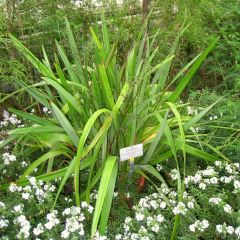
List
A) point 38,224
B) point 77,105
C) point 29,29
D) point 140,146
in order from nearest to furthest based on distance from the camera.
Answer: point 38,224 < point 140,146 < point 77,105 < point 29,29

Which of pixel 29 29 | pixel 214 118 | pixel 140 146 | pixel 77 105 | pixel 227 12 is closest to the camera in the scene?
pixel 140 146

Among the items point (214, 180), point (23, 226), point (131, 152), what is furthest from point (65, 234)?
point (214, 180)

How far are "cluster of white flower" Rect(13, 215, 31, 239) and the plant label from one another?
0.53m

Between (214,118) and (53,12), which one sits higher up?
(53,12)

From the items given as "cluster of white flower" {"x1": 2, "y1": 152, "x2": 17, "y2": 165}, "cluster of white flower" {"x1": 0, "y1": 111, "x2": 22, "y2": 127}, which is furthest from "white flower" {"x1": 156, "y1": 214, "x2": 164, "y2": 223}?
"cluster of white flower" {"x1": 0, "y1": 111, "x2": 22, "y2": 127}

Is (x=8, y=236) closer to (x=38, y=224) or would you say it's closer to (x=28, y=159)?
(x=38, y=224)

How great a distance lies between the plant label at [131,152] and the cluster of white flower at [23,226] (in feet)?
1.74

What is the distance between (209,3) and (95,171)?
171 cm

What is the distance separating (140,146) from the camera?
2.14 meters

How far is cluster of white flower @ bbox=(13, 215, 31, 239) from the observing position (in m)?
1.82

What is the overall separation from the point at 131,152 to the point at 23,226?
608mm

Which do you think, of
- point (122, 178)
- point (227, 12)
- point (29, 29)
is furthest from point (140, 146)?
point (227, 12)

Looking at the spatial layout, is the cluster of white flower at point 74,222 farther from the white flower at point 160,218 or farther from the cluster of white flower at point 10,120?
the cluster of white flower at point 10,120

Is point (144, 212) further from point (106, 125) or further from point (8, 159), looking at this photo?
point (8, 159)
